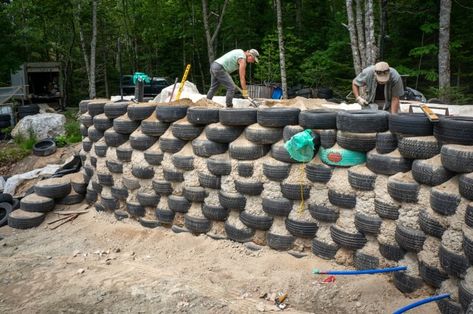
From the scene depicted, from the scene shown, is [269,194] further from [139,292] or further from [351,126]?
[139,292]

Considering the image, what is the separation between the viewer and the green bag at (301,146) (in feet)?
16.3

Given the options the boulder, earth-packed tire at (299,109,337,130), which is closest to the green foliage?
the boulder

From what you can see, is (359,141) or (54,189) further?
(54,189)

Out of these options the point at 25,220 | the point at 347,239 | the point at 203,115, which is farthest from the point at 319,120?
the point at 25,220

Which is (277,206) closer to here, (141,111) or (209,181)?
(209,181)

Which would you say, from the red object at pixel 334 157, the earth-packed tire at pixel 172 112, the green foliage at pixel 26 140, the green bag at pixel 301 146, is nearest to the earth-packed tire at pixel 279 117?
the green bag at pixel 301 146

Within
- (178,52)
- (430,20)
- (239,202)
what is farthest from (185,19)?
(239,202)

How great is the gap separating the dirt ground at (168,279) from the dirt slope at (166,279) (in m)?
0.01

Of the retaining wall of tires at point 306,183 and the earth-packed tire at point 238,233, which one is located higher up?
the retaining wall of tires at point 306,183

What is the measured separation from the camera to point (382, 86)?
684 centimetres

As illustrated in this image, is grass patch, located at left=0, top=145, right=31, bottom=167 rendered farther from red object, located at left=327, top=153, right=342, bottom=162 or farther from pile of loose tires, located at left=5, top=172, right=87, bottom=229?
red object, located at left=327, top=153, right=342, bottom=162

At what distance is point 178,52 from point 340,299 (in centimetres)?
2497

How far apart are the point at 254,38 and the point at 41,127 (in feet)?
38.8

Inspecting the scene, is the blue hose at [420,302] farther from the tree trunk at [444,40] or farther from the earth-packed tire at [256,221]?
the tree trunk at [444,40]
